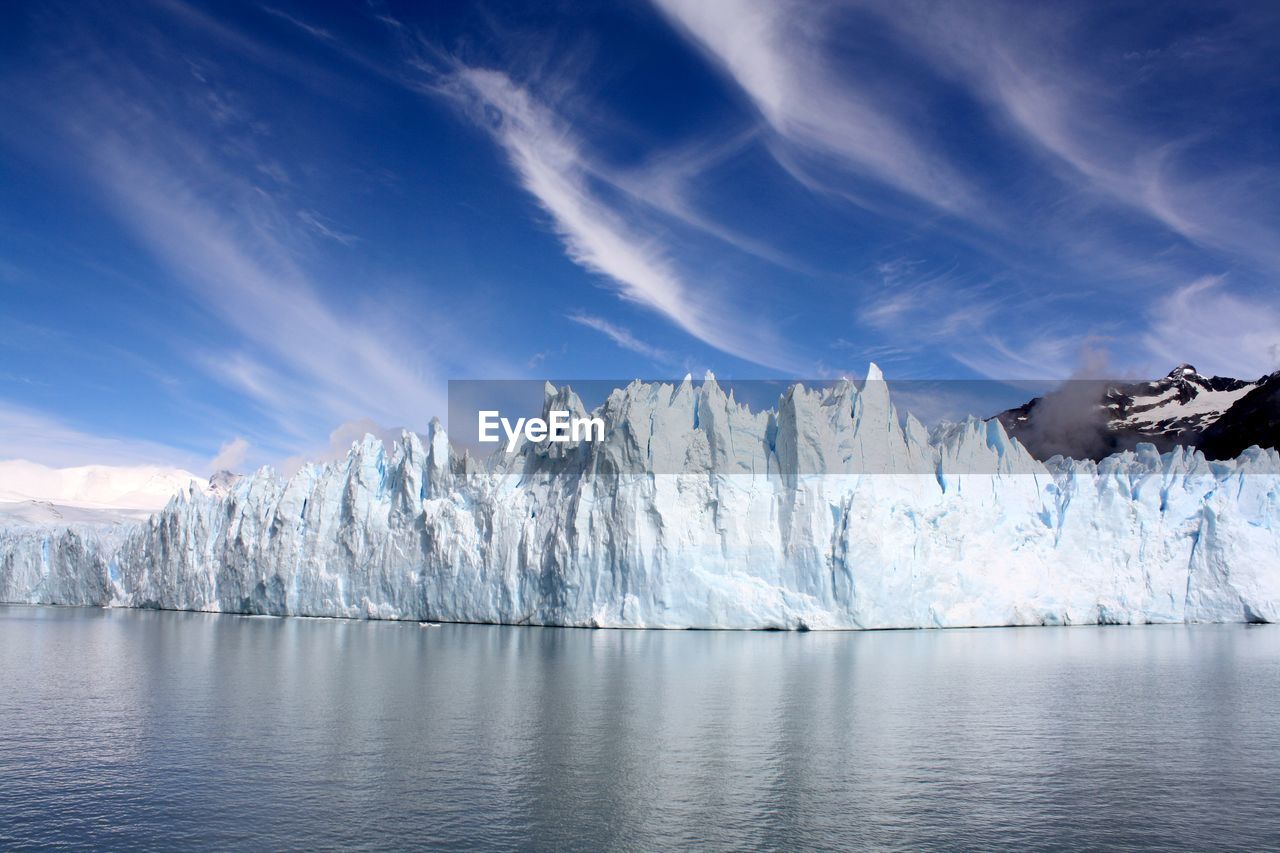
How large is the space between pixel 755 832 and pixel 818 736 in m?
4.30

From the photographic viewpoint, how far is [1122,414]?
97.8m

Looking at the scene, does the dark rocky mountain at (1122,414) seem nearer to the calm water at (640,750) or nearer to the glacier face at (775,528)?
the glacier face at (775,528)

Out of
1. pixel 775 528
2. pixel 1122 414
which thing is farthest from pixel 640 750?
pixel 1122 414

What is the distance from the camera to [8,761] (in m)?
11.2

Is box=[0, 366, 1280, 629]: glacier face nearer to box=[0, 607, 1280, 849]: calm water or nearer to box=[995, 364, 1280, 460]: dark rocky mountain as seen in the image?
box=[0, 607, 1280, 849]: calm water

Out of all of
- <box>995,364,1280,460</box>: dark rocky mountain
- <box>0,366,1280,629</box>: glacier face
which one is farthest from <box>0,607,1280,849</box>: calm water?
<box>995,364,1280,460</box>: dark rocky mountain

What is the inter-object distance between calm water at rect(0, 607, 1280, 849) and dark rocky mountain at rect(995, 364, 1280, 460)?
73.8 metres

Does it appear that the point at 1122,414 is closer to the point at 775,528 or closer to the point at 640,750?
the point at 775,528

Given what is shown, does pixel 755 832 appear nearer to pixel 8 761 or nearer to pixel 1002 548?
pixel 8 761

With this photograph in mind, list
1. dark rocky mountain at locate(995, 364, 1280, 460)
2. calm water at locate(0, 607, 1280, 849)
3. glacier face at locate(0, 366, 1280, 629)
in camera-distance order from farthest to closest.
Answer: dark rocky mountain at locate(995, 364, 1280, 460), glacier face at locate(0, 366, 1280, 629), calm water at locate(0, 607, 1280, 849)

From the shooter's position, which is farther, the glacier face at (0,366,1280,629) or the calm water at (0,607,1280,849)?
the glacier face at (0,366,1280,629)

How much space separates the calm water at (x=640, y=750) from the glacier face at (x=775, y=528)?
6949mm

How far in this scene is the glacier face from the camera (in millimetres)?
28969

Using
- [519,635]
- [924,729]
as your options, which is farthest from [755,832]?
[519,635]
